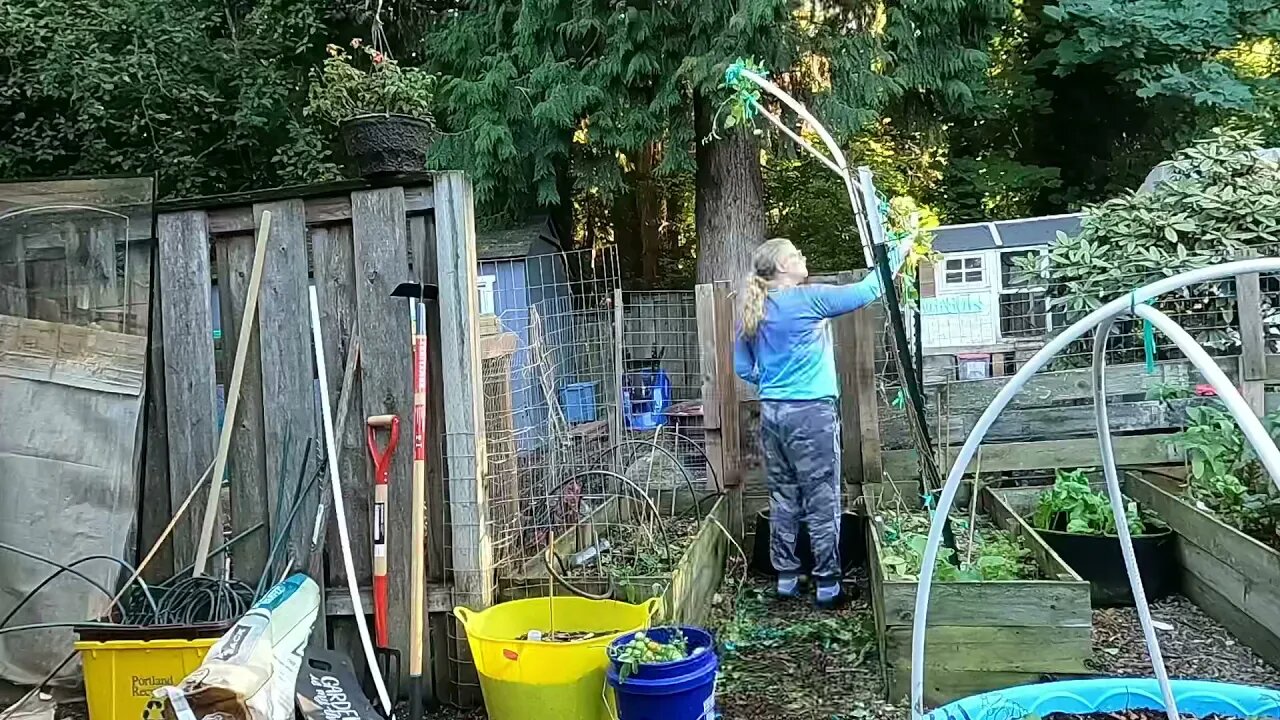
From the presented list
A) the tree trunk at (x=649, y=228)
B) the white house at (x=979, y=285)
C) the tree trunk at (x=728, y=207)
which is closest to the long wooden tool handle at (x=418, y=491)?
the tree trunk at (x=728, y=207)

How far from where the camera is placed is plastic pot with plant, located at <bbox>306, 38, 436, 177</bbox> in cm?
330

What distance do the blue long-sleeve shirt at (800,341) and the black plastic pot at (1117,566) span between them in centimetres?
118

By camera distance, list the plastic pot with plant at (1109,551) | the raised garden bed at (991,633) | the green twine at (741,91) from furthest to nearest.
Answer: the plastic pot with plant at (1109,551) → the green twine at (741,91) → the raised garden bed at (991,633)

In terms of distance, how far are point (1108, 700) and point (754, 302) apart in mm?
2131

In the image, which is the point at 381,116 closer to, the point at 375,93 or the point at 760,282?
the point at 375,93

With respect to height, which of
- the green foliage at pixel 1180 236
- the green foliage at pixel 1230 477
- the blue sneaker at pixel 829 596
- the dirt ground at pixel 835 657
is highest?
the green foliage at pixel 1180 236

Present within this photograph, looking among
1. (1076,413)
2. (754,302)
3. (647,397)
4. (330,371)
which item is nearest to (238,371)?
(330,371)

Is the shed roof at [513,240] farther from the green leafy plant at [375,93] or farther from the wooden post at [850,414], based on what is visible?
the green leafy plant at [375,93]

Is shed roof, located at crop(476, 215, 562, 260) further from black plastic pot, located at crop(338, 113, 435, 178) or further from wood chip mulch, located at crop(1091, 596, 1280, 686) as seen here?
wood chip mulch, located at crop(1091, 596, 1280, 686)

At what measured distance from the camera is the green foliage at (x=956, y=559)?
3416mm

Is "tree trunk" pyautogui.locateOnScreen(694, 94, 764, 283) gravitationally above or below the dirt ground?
above

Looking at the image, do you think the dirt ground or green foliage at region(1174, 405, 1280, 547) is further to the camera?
green foliage at region(1174, 405, 1280, 547)

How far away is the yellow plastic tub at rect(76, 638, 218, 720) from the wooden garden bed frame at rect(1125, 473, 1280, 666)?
3376 millimetres

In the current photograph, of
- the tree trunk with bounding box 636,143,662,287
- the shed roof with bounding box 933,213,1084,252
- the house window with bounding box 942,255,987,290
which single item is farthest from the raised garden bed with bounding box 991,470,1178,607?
the tree trunk with bounding box 636,143,662,287
